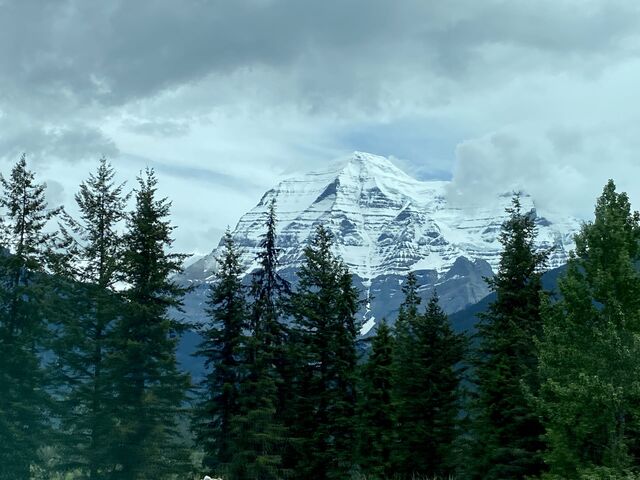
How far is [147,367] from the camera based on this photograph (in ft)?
126

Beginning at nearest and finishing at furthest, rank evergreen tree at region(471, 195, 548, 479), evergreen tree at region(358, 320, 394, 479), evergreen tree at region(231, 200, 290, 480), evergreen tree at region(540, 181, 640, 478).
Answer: evergreen tree at region(540, 181, 640, 478) < evergreen tree at region(471, 195, 548, 479) < evergreen tree at region(231, 200, 290, 480) < evergreen tree at region(358, 320, 394, 479)

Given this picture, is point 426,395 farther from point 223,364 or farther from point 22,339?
point 22,339

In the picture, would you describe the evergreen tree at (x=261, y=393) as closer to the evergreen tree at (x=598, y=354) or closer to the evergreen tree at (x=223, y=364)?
the evergreen tree at (x=223, y=364)

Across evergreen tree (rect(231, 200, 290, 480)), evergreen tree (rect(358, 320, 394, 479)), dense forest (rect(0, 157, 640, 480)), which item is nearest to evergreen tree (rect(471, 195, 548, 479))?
dense forest (rect(0, 157, 640, 480))

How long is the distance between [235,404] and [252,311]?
5309 mm

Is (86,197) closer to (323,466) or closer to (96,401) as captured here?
(96,401)

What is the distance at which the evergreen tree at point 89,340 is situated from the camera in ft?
125

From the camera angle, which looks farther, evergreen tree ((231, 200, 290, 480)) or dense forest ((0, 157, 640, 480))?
evergreen tree ((231, 200, 290, 480))

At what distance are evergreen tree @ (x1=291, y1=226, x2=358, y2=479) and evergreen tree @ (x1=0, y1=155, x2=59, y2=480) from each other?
13.8m

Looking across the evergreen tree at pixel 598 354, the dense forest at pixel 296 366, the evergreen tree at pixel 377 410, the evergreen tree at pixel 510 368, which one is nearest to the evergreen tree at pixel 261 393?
the dense forest at pixel 296 366

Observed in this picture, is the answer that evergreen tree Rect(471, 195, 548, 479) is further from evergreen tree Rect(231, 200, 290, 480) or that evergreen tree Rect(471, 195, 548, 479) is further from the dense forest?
evergreen tree Rect(231, 200, 290, 480)

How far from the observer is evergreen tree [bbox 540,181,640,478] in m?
26.7

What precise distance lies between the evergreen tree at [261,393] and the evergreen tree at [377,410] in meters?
4.59

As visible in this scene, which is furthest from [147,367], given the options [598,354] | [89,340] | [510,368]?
[598,354]
